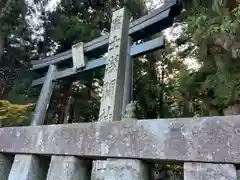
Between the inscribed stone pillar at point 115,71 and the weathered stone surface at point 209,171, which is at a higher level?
the inscribed stone pillar at point 115,71

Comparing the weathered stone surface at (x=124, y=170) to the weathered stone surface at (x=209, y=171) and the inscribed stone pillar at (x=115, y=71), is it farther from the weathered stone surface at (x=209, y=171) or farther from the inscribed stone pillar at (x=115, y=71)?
the inscribed stone pillar at (x=115, y=71)

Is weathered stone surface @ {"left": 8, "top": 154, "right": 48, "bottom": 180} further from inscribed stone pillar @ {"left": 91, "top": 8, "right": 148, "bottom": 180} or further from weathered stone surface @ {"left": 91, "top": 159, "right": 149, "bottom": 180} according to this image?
inscribed stone pillar @ {"left": 91, "top": 8, "right": 148, "bottom": 180}

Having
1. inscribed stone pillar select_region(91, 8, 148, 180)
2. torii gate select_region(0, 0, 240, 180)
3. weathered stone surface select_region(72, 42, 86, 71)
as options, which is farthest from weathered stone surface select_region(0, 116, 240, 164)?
weathered stone surface select_region(72, 42, 86, 71)

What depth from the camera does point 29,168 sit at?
83 centimetres

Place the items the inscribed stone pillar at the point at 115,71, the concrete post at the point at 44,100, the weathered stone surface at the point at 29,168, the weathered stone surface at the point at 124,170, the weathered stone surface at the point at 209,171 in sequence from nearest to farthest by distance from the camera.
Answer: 1. the weathered stone surface at the point at 209,171
2. the weathered stone surface at the point at 124,170
3. the weathered stone surface at the point at 29,168
4. the inscribed stone pillar at the point at 115,71
5. the concrete post at the point at 44,100

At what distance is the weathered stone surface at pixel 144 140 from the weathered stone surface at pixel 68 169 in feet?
0.08

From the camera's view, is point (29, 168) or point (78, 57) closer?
point (29, 168)

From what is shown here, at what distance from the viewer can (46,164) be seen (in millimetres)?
892

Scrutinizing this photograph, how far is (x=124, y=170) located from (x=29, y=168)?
366 mm

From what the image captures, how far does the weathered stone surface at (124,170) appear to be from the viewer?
0.65m

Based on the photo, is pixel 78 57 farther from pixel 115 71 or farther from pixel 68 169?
pixel 68 169

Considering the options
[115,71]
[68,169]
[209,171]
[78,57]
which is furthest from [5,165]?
[78,57]

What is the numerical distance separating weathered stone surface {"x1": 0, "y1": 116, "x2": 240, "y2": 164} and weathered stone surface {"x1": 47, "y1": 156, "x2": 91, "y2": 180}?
0.02 meters

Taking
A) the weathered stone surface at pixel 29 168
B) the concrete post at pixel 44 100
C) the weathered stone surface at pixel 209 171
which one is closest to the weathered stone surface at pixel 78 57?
the concrete post at pixel 44 100
